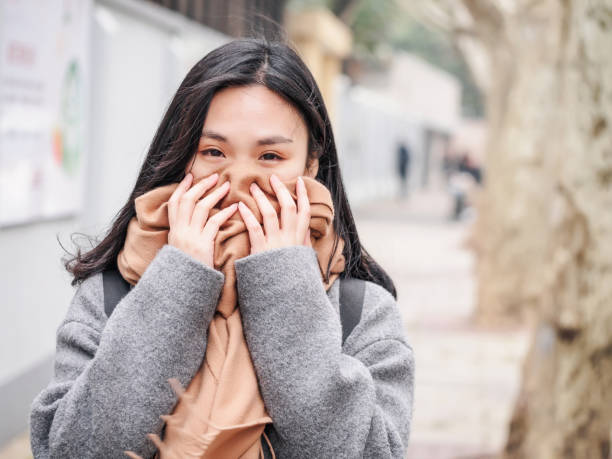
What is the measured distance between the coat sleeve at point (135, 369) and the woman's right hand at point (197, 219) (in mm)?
26

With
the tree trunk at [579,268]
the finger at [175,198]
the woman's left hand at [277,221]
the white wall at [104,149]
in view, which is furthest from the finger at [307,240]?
the white wall at [104,149]

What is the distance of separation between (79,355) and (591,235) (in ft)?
9.44

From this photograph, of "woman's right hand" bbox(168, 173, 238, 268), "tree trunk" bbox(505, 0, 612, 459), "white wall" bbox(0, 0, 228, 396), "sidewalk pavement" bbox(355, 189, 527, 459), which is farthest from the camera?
"sidewalk pavement" bbox(355, 189, 527, 459)

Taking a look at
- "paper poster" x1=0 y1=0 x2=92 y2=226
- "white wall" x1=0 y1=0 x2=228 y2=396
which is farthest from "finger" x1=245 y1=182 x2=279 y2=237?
"paper poster" x1=0 y1=0 x2=92 y2=226

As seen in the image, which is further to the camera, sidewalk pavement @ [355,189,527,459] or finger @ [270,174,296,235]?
sidewalk pavement @ [355,189,527,459]

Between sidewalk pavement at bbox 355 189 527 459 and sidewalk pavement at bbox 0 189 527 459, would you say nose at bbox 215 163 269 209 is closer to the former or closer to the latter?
sidewalk pavement at bbox 355 189 527 459

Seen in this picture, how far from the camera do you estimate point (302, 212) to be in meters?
1.84

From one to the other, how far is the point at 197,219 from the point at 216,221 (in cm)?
4

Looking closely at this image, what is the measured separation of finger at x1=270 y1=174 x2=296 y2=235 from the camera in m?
1.82

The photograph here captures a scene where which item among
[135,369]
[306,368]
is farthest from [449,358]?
[135,369]

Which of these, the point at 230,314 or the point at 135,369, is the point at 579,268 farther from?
the point at 135,369

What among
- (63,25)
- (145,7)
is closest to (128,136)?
(145,7)

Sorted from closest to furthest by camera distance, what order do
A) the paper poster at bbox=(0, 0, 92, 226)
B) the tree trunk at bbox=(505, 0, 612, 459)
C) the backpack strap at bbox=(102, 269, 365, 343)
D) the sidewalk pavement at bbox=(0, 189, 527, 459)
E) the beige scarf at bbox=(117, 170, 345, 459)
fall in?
the beige scarf at bbox=(117, 170, 345, 459)
the backpack strap at bbox=(102, 269, 365, 343)
the tree trunk at bbox=(505, 0, 612, 459)
the paper poster at bbox=(0, 0, 92, 226)
the sidewalk pavement at bbox=(0, 189, 527, 459)

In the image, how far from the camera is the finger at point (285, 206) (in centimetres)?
182
